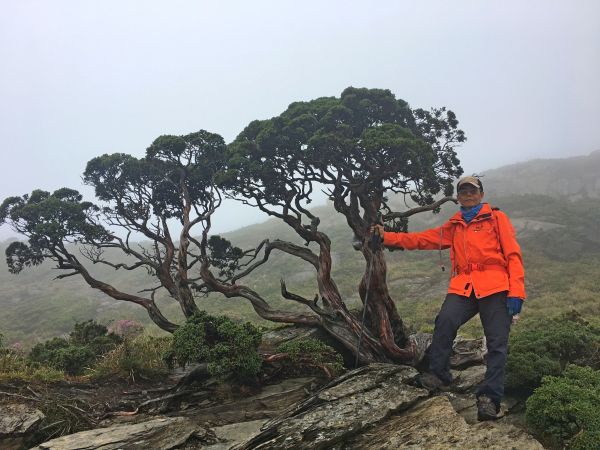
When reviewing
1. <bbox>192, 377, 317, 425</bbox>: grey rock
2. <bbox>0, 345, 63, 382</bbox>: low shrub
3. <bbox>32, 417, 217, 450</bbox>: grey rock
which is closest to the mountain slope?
<bbox>192, 377, 317, 425</bbox>: grey rock

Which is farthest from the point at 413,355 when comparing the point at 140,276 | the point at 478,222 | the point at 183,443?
the point at 140,276

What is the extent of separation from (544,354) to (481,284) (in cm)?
354

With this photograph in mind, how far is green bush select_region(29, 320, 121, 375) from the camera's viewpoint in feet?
39.1

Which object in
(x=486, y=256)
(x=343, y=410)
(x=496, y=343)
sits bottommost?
(x=343, y=410)

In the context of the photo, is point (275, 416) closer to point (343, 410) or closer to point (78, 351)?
point (343, 410)

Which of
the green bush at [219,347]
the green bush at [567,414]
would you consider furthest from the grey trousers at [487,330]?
the green bush at [219,347]

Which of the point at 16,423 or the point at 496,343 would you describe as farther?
the point at 16,423

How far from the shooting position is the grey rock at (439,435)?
210 inches

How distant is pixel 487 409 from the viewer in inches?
243

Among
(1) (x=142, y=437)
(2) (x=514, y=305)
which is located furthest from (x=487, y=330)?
(1) (x=142, y=437)

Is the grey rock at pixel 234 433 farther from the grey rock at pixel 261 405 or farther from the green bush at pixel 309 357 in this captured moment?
the green bush at pixel 309 357

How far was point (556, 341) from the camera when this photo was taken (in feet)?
29.5

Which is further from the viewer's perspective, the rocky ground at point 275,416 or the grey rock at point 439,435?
the rocky ground at point 275,416

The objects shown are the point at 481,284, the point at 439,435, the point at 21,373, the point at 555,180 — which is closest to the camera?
the point at 439,435
